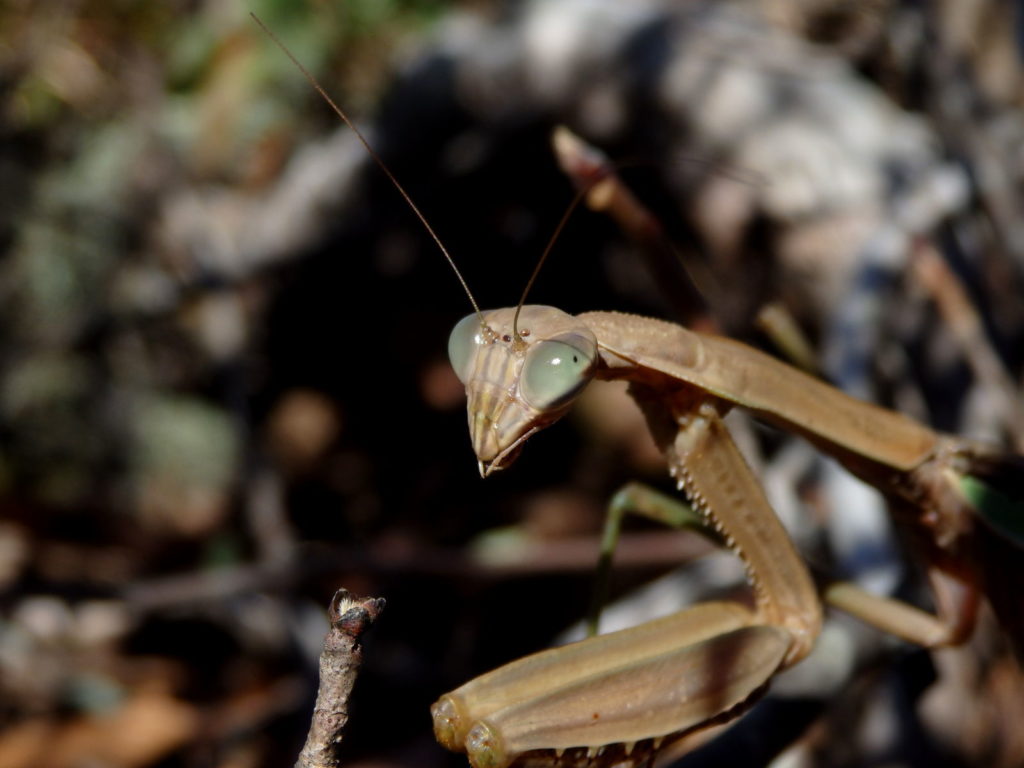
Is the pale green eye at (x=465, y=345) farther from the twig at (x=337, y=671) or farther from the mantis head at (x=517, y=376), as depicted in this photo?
the twig at (x=337, y=671)

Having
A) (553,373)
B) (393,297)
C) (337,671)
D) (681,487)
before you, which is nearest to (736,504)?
(681,487)

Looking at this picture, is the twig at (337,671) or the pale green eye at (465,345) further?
the pale green eye at (465,345)

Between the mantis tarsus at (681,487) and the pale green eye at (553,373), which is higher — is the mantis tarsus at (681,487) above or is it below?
below

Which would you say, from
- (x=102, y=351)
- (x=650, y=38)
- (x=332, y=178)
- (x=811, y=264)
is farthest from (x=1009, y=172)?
(x=102, y=351)

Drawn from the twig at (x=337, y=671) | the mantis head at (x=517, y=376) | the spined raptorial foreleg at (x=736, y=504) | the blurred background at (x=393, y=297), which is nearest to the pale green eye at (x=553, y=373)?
the mantis head at (x=517, y=376)

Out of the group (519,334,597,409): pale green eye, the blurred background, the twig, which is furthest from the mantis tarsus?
the blurred background

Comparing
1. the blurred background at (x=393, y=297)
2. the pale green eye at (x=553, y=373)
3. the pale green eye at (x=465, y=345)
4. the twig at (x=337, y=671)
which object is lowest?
the blurred background at (x=393, y=297)
